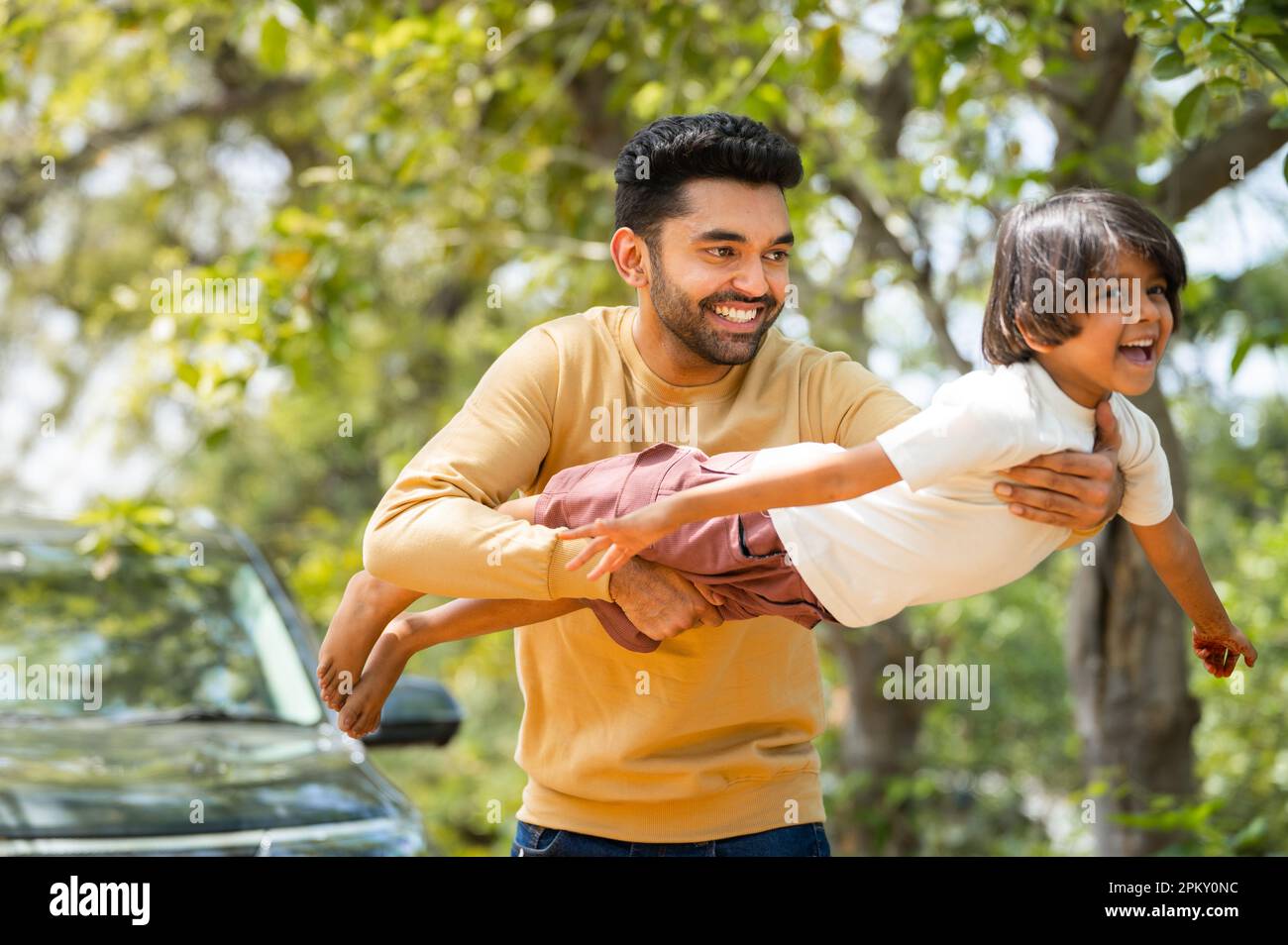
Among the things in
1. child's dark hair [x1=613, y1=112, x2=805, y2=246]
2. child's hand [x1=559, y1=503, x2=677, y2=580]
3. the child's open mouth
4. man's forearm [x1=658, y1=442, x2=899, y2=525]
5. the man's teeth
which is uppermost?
child's dark hair [x1=613, y1=112, x2=805, y2=246]

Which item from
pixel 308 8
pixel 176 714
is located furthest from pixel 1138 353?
pixel 308 8

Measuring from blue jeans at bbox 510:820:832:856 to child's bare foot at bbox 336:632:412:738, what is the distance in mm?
348

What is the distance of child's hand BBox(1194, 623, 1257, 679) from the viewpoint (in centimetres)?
246

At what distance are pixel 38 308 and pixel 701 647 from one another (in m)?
10.2

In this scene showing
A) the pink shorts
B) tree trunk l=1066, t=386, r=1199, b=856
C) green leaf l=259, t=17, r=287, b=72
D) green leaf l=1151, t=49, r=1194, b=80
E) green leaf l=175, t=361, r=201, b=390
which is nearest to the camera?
the pink shorts

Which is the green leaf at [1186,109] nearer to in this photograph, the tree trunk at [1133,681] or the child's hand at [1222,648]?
the child's hand at [1222,648]

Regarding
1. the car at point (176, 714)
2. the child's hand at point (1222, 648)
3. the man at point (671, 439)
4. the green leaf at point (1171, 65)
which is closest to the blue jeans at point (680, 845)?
the man at point (671, 439)

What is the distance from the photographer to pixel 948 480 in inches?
90.4

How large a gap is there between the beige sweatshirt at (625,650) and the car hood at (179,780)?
0.93 m

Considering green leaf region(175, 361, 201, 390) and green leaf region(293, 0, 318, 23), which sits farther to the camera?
green leaf region(175, 361, 201, 390)

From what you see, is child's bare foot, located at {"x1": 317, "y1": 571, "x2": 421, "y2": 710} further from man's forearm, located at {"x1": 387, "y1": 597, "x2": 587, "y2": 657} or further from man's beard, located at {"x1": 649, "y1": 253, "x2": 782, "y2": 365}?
man's beard, located at {"x1": 649, "y1": 253, "x2": 782, "y2": 365}

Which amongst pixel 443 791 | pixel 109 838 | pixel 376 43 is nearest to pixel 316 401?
pixel 443 791

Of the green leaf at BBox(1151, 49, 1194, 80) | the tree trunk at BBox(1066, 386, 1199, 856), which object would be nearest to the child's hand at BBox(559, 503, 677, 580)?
the green leaf at BBox(1151, 49, 1194, 80)
